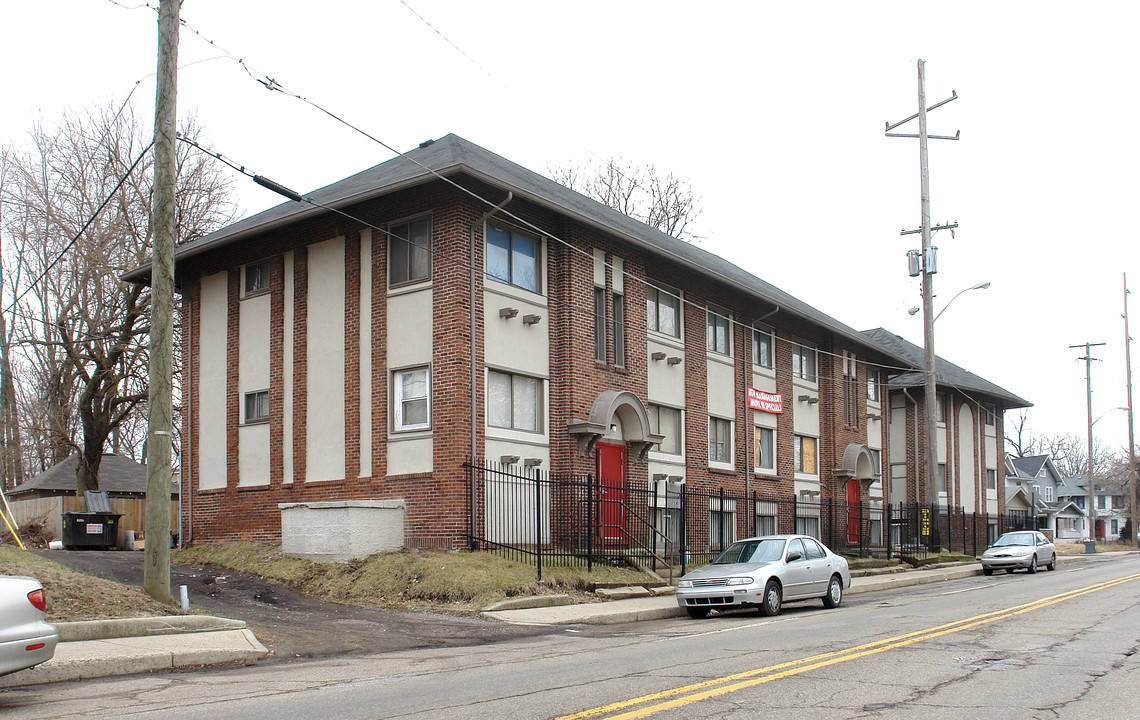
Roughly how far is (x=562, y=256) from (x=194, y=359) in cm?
985

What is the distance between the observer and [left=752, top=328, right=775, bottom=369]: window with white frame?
3062 centimetres

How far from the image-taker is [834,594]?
18469mm

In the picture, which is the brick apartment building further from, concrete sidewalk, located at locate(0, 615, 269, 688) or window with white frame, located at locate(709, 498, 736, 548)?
concrete sidewalk, located at locate(0, 615, 269, 688)

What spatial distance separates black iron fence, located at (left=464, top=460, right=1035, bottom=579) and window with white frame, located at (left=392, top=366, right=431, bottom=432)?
5.19 ft

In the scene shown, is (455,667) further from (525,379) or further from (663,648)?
(525,379)

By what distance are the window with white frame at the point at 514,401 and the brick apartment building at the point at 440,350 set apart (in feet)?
0.16

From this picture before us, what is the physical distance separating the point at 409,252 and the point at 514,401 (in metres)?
3.72

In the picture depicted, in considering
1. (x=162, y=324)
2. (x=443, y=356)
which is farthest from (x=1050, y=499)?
(x=162, y=324)

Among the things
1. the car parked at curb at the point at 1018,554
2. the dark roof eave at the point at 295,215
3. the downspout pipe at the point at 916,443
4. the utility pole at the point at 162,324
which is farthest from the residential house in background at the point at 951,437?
the utility pole at the point at 162,324

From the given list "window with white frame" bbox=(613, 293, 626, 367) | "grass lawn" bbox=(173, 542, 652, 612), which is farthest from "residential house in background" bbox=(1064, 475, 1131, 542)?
"grass lawn" bbox=(173, 542, 652, 612)

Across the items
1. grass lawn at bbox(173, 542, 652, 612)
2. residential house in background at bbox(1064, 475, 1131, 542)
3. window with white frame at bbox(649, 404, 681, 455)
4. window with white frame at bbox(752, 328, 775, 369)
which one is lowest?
residential house in background at bbox(1064, 475, 1131, 542)

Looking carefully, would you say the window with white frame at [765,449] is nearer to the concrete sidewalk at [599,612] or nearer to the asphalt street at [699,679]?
the concrete sidewalk at [599,612]

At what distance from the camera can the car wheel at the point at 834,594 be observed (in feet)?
60.3

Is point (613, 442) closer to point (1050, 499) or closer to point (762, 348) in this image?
point (762, 348)
